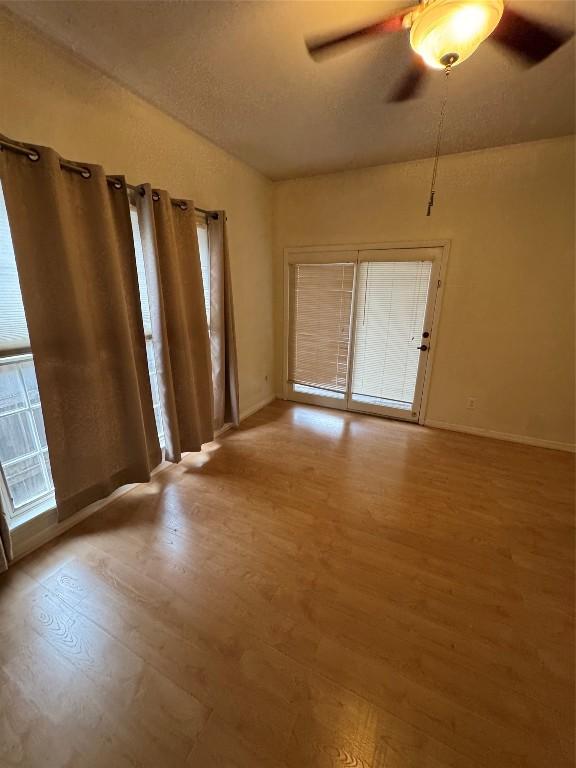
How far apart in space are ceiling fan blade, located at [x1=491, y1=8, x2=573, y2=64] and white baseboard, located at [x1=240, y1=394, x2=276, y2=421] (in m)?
3.21

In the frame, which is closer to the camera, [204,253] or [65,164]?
[65,164]

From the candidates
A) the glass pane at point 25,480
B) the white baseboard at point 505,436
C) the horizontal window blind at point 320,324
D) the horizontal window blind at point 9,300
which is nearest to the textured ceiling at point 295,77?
the horizontal window blind at point 9,300

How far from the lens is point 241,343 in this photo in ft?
10.6

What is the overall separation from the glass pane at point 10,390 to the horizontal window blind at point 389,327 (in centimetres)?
290

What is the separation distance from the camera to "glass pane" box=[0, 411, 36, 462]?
5.33 ft

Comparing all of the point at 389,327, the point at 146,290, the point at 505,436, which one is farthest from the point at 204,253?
the point at 505,436

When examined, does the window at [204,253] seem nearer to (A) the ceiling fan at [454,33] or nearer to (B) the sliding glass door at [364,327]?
(B) the sliding glass door at [364,327]

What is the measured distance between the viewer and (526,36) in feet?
4.66

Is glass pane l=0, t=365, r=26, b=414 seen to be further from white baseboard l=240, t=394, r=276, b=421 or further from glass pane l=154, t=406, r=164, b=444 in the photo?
white baseboard l=240, t=394, r=276, b=421

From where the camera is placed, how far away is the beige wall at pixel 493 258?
8.05 ft

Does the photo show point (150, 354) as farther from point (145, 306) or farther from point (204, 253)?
point (204, 253)

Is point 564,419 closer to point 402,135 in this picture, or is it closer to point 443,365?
point 443,365

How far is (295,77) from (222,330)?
1728 millimetres

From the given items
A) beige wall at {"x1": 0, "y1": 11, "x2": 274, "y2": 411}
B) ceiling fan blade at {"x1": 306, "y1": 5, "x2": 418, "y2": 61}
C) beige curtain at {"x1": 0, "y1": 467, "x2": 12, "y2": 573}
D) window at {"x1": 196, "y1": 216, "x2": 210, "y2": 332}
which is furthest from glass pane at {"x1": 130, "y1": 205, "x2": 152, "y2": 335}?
ceiling fan blade at {"x1": 306, "y1": 5, "x2": 418, "y2": 61}
